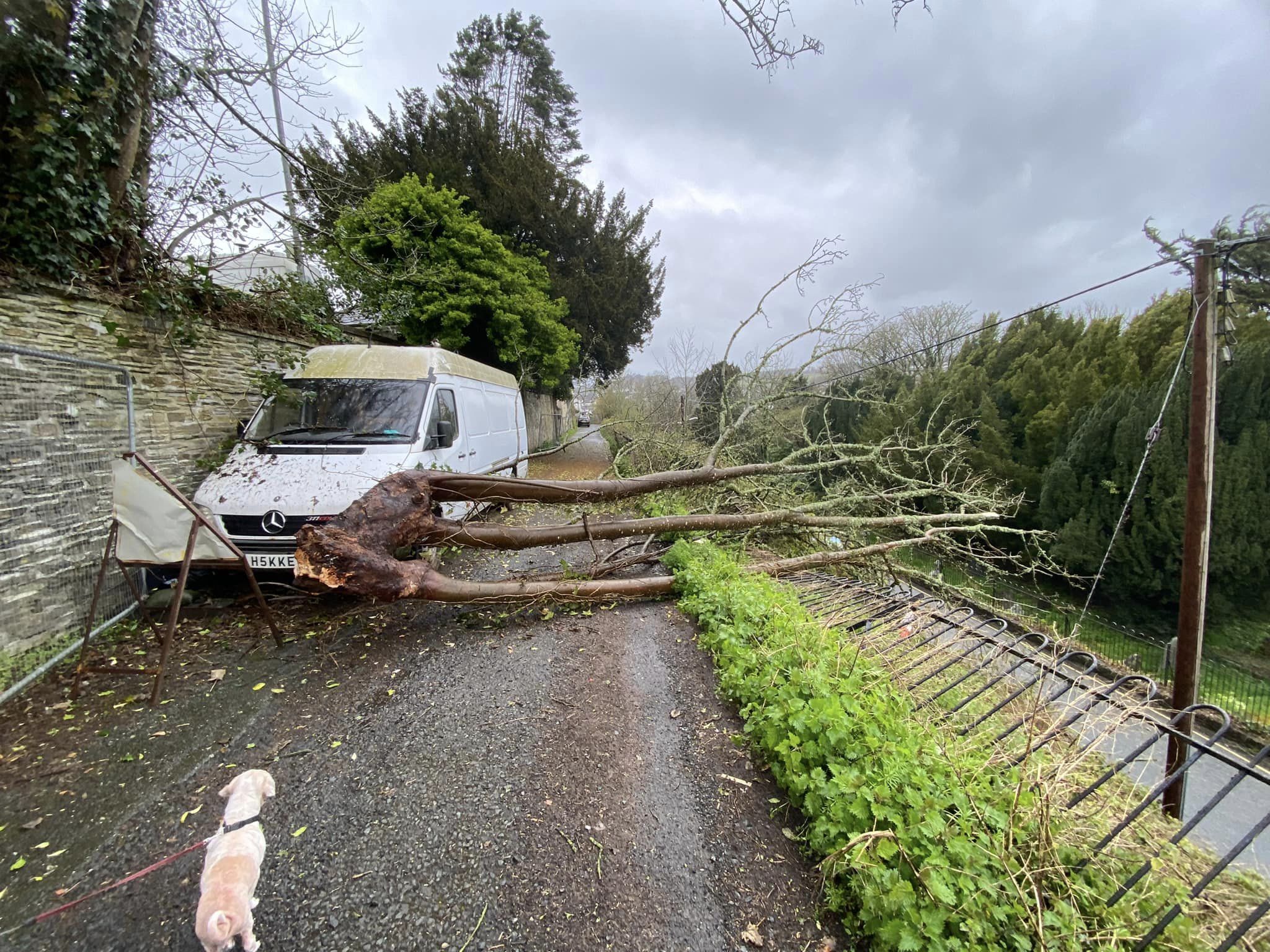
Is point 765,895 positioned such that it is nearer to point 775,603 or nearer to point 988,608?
point 775,603

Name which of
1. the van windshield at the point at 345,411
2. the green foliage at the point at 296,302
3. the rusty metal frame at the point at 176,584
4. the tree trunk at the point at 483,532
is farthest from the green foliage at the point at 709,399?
the rusty metal frame at the point at 176,584

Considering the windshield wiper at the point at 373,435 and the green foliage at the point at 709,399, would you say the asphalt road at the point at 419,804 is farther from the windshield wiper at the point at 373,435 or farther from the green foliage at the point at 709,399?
the green foliage at the point at 709,399

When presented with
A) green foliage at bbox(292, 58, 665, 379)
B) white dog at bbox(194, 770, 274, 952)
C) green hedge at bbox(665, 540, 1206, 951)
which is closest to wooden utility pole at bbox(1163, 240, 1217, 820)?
green hedge at bbox(665, 540, 1206, 951)

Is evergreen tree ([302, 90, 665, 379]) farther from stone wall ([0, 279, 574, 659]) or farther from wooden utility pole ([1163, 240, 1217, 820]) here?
wooden utility pole ([1163, 240, 1217, 820])

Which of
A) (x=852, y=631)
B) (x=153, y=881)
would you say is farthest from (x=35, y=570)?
(x=852, y=631)

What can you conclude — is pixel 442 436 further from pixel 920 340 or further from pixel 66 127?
pixel 920 340

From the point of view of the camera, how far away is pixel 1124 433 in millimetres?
10016

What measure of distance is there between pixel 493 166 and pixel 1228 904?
1721 centimetres

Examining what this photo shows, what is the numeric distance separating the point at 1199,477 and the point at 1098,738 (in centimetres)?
422

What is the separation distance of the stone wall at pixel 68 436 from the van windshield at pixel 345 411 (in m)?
0.68

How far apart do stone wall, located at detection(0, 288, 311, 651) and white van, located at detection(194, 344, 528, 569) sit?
62cm

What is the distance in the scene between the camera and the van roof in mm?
5141

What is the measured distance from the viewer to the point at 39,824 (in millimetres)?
1924

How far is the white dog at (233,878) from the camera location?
131 centimetres
